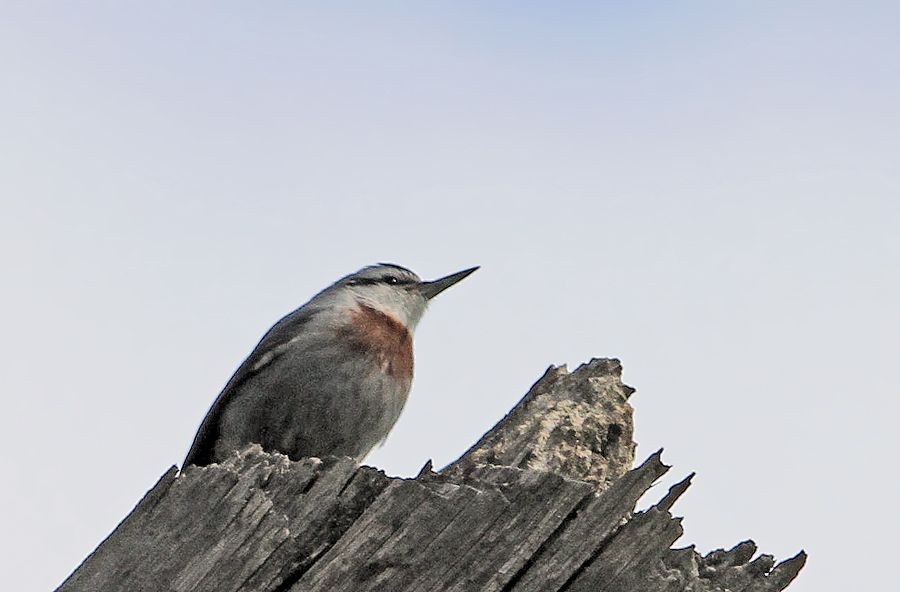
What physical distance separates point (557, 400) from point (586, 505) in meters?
2.87

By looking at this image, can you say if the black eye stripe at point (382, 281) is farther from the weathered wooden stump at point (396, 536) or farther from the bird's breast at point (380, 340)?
the weathered wooden stump at point (396, 536)

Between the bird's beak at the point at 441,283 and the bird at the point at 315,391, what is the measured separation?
1.18 meters

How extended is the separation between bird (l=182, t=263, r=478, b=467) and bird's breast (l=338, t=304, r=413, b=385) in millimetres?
11

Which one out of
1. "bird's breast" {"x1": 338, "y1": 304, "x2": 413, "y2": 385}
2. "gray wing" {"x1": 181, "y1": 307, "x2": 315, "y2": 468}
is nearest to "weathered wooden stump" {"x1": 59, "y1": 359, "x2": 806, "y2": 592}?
"gray wing" {"x1": 181, "y1": 307, "x2": 315, "y2": 468}

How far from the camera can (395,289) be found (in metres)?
10.5

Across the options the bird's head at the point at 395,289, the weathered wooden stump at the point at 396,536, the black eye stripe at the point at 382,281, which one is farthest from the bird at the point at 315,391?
the weathered wooden stump at the point at 396,536

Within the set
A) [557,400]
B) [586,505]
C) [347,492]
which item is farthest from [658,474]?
[557,400]

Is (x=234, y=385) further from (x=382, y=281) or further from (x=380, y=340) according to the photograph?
(x=382, y=281)

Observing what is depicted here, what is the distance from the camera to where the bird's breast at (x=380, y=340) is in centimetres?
917

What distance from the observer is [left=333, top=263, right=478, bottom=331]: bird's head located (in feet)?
33.1

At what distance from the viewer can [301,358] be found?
350 inches

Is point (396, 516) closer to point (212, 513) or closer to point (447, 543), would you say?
point (447, 543)

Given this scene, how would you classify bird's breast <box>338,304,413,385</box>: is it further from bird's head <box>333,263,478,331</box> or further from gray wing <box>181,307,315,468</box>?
gray wing <box>181,307,315,468</box>

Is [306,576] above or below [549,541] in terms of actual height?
below
